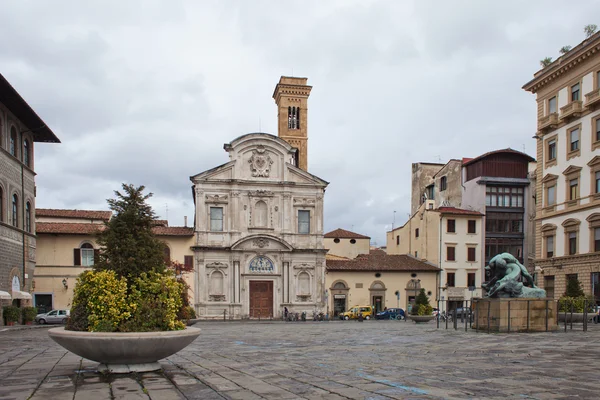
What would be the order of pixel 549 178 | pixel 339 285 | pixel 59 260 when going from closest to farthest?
pixel 549 178, pixel 59 260, pixel 339 285

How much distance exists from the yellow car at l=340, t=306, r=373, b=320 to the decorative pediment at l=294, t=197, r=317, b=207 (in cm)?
951

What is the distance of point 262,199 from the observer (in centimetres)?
4928

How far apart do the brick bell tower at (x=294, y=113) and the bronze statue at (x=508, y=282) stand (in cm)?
5380

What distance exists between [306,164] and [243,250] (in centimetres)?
3026

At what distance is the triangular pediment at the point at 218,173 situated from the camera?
48.3 metres

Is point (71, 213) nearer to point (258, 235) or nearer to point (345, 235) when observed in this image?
point (258, 235)

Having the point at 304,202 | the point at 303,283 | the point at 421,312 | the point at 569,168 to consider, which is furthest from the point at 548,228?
the point at 303,283

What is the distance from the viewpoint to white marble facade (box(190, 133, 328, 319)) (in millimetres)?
47906

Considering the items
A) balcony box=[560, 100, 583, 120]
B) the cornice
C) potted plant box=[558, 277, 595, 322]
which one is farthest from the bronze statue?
the cornice

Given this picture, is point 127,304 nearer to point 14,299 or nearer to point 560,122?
point 14,299

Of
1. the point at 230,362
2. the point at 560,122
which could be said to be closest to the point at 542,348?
the point at 230,362

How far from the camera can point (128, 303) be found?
10672 mm

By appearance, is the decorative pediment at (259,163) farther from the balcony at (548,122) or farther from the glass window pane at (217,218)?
the balcony at (548,122)

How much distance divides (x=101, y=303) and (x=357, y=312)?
4058cm
